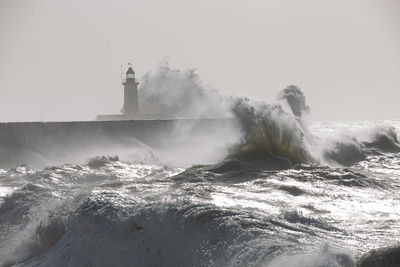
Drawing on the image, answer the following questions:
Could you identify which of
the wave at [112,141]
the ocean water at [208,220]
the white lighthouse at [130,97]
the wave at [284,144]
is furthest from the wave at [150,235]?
the white lighthouse at [130,97]

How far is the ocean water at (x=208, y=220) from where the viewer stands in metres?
4.42

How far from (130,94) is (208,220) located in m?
31.6

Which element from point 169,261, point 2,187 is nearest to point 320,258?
point 169,261

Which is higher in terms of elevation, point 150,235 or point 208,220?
point 208,220

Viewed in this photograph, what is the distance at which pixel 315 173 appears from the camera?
30.4ft

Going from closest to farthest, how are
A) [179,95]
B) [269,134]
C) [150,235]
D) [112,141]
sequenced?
[150,235]
[269,134]
[112,141]
[179,95]

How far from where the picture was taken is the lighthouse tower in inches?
1414

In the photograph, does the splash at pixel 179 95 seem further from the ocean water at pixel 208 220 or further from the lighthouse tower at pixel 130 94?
the ocean water at pixel 208 220

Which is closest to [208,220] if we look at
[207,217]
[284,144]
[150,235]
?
[207,217]

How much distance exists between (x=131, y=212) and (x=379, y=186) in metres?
4.60

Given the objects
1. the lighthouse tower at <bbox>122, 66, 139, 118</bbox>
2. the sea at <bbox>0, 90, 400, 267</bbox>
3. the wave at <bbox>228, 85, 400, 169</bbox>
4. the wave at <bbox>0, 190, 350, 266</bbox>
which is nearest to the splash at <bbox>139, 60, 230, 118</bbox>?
the lighthouse tower at <bbox>122, 66, 139, 118</bbox>

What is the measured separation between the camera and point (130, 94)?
36.0 meters

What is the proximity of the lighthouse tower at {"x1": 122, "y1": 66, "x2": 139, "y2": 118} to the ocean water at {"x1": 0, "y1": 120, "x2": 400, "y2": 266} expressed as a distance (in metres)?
26.7

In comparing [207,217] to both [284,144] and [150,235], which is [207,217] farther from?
[284,144]
